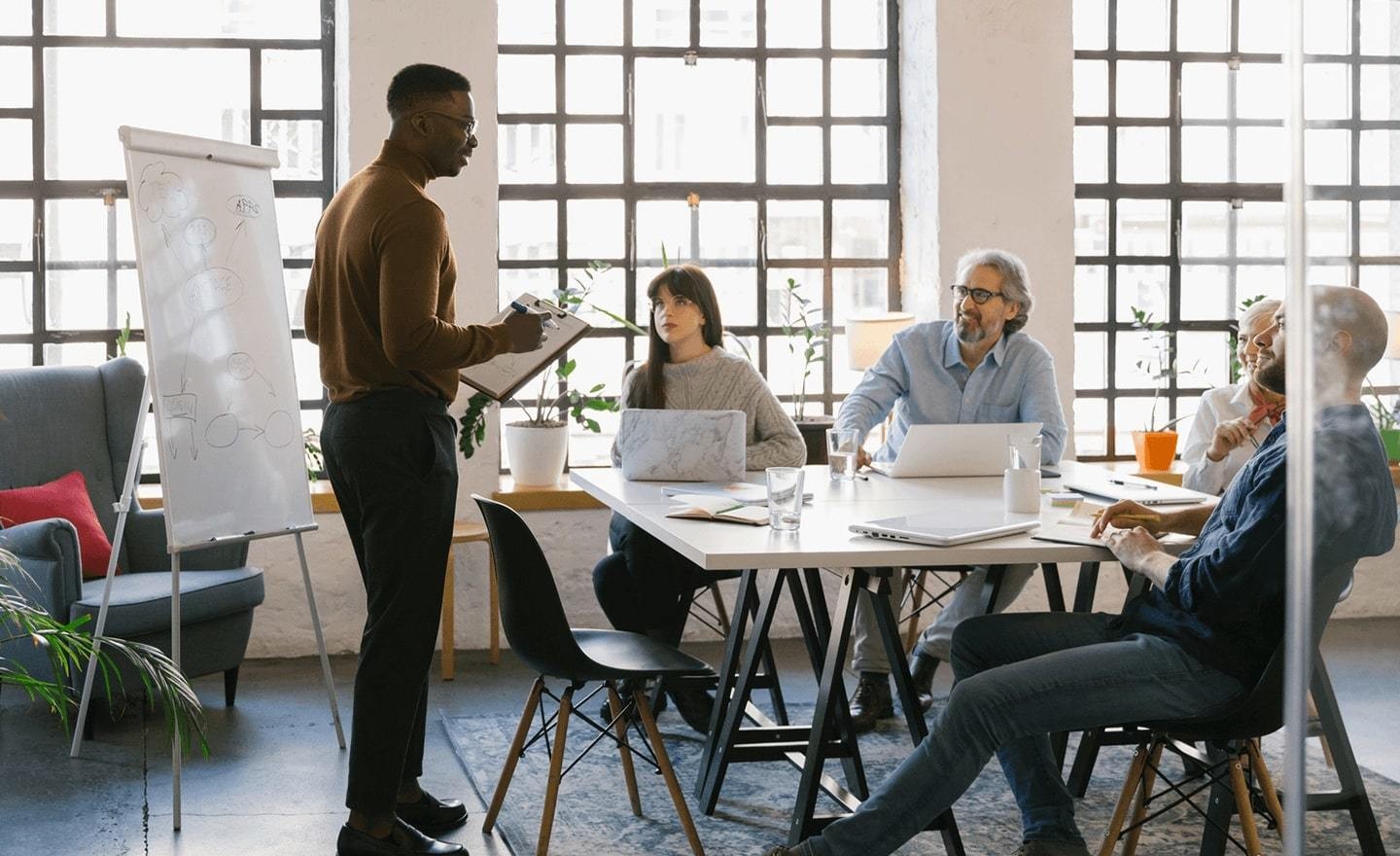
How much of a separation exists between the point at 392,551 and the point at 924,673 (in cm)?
195

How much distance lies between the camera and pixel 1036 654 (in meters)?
2.83

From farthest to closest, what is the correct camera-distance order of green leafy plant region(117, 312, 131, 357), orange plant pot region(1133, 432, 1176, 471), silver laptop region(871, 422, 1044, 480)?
orange plant pot region(1133, 432, 1176, 471) < green leafy plant region(117, 312, 131, 357) < silver laptop region(871, 422, 1044, 480)

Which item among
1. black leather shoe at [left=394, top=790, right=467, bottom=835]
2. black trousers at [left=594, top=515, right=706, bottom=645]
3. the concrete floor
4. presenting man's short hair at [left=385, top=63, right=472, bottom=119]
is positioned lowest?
the concrete floor

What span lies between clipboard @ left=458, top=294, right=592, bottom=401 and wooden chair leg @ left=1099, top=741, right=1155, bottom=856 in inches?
59.2

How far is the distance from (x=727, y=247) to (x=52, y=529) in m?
2.83

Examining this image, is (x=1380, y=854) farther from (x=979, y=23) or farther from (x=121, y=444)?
(x=979, y=23)

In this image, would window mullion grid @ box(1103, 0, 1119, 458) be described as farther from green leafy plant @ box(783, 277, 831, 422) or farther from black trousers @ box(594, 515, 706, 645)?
black trousers @ box(594, 515, 706, 645)

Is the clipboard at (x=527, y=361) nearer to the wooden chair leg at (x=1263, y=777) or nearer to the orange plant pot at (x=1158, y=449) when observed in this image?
the wooden chair leg at (x=1263, y=777)

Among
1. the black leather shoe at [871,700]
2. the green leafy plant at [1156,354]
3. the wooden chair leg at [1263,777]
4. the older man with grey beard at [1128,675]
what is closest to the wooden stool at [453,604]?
the black leather shoe at [871,700]

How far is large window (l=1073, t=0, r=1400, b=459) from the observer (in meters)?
6.02

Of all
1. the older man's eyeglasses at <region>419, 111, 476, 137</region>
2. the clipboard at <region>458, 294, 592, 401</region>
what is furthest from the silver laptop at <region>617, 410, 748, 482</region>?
the older man's eyeglasses at <region>419, 111, 476, 137</region>

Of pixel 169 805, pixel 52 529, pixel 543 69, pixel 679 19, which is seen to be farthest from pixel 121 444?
pixel 679 19

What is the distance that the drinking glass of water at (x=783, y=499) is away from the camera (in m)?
2.87

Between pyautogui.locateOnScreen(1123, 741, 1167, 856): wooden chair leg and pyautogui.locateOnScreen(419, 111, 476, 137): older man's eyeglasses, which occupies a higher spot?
pyautogui.locateOnScreen(419, 111, 476, 137): older man's eyeglasses
